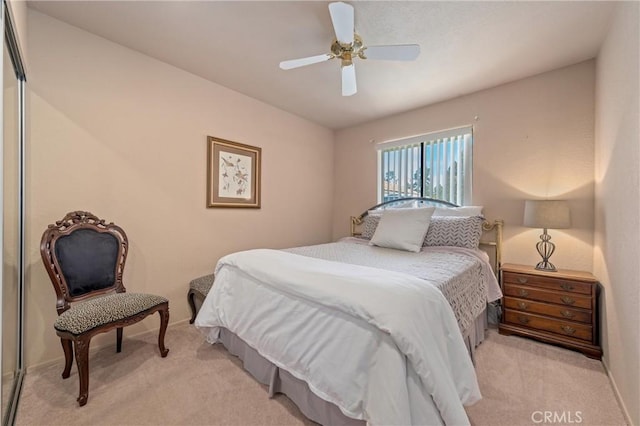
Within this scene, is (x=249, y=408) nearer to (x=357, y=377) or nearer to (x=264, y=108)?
(x=357, y=377)

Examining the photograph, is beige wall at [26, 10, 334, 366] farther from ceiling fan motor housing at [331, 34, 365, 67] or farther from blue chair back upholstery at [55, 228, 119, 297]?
ceiling fan motor housing at [331, 34, 365, 67]

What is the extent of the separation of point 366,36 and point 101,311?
8.73 ft

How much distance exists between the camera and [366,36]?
2016 millimetres

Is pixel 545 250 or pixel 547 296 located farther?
pixel 545 250

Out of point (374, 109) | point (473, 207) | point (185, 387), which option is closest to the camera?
point (185, 387)

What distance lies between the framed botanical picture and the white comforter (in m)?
1.54

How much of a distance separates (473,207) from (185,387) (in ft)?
9.96

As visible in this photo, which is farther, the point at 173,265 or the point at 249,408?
the point at 173,265

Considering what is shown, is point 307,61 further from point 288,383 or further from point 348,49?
point 288,383

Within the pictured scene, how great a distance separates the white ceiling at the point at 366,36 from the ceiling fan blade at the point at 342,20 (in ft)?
0.66

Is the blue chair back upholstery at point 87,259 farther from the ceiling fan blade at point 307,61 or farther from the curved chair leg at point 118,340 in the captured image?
the ceiling fan blade at point 307,61

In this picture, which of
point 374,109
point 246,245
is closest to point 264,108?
point 374,109

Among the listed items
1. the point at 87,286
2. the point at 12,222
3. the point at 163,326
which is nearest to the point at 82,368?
the point at 163,326

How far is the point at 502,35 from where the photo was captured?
6.52 ft
